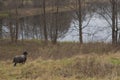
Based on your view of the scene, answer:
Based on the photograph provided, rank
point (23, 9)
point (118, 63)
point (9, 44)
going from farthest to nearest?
point (23, 9), point (9, 44), point (118, 63)

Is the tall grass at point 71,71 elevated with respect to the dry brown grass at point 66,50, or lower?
elevated

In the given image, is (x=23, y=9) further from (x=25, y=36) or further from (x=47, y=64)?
(x=47, y=64)

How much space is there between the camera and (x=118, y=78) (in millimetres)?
8211

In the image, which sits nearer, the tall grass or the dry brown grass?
the tall grass

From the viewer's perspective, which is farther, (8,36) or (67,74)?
(8,36)

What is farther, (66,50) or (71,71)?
(66,50)

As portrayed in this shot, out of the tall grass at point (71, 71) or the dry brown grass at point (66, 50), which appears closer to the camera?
the tall grass at point (71, 71)

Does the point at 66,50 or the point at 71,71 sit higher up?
the point at 71,71

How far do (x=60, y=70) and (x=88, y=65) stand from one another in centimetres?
100

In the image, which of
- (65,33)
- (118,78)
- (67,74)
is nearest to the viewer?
(118,78)

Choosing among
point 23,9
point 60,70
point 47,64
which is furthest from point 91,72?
point 23,9

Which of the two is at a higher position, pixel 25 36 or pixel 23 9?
pixel 23 9

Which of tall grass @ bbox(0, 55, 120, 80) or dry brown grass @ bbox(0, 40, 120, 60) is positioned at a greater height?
tall grass @ bbox(0, 55, 120, 80)

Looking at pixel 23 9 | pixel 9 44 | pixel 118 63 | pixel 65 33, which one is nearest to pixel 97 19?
pixel 65 33
